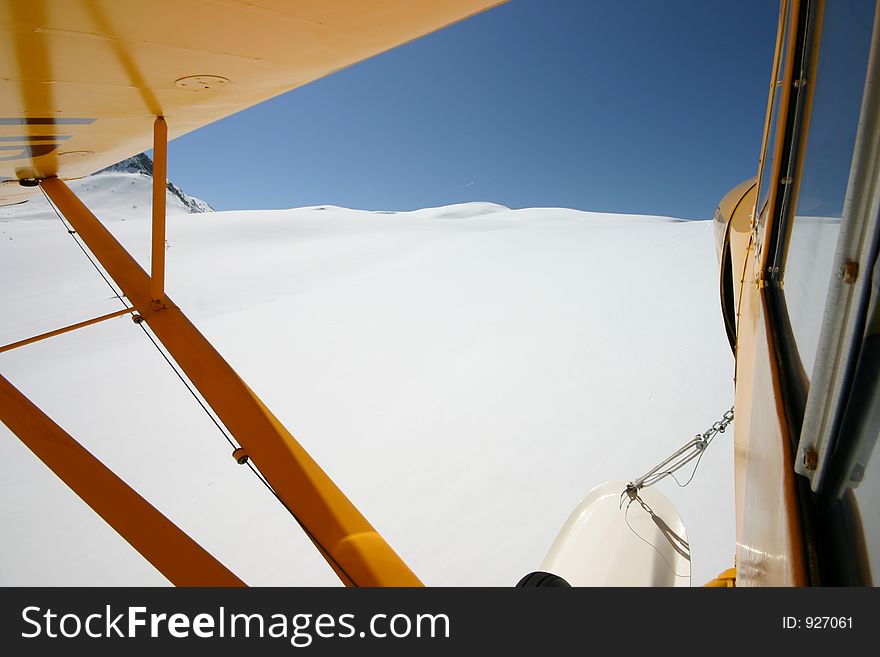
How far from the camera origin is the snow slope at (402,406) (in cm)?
387

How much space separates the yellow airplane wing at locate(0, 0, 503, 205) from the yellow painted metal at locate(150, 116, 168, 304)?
0.32ft

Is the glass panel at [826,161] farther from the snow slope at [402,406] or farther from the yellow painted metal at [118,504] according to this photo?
the snow slope at [402,406]

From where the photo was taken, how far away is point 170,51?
1.34m

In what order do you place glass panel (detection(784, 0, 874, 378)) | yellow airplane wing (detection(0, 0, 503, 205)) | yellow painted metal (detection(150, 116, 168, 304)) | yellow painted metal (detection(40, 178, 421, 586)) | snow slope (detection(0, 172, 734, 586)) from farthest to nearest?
snow slope (detection(0, 172, 734, 586)) < yellow painted metal (detection(150, 116, 168, 304)) < yellow painted metal (detection(40, 178, 421, 586)) < yellow airplane wing (detection(0, 0, 503, 205)) < glass panel (detection(784, 0, 874, 378))

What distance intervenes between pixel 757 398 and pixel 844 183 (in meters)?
0.83

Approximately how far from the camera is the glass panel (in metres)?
0.93

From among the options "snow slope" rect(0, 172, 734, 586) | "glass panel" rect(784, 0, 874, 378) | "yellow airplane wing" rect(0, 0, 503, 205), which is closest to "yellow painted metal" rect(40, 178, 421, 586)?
"yellow airplane wing" rect(0, 0, 503, 205)

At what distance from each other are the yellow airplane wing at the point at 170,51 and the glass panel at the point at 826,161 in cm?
91

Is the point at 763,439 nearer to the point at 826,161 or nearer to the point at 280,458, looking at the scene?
the point at 826,161

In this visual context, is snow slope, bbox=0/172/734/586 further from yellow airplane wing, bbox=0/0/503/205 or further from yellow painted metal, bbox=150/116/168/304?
yellow airplane wing, bbox=0/0/503/205

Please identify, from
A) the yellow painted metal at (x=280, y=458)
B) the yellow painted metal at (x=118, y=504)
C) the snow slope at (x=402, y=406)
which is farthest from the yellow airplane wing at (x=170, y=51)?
the snow slope at (x=402, y=406)

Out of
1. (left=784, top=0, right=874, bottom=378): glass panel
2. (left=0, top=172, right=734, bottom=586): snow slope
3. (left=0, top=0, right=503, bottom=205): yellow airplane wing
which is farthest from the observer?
(left=0, top=172, right=734, bottom=586): snow slope

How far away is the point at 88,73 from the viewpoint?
1464 millimetres
